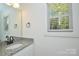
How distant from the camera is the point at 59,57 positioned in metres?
1.76

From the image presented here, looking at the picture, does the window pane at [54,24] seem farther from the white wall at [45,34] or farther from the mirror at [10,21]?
the mirror at [10,21]

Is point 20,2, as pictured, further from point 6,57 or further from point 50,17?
point 6,57

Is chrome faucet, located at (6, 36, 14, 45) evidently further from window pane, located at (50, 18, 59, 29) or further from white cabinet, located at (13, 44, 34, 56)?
window pane, located at (50, 18, 59, 29)

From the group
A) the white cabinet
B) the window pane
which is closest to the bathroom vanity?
the white cabinet

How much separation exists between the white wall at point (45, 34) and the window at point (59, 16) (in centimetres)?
5

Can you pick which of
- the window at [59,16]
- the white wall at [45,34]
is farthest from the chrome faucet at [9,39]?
the window at [59,16]

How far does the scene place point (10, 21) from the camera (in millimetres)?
1794

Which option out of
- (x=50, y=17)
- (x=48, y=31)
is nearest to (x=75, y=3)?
(x=50, y=17)

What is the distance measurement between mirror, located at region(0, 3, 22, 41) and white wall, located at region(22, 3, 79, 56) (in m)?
0.07

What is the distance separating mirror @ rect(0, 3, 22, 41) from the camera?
1785mm

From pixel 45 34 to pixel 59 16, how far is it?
0.84ft

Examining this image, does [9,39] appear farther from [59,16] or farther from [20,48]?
[59,16]

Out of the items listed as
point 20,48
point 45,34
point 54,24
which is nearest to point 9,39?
point 20,48

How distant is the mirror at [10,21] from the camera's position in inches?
70.3
